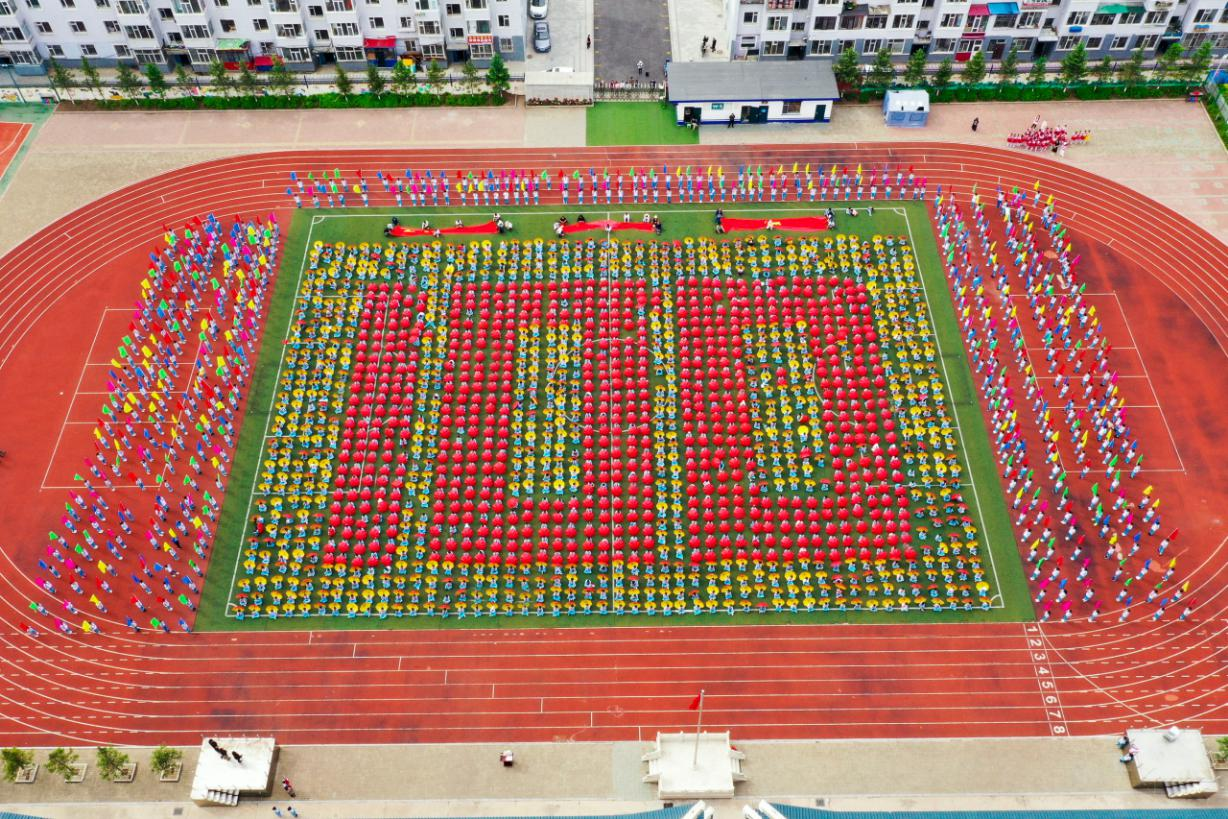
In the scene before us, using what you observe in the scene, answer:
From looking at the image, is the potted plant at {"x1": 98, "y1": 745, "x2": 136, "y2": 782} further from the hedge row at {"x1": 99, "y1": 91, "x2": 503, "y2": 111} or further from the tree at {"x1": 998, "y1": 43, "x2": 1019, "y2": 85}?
the tree at {"x1": 998, "y1": 43, "x2": 1019, "y2": 85}

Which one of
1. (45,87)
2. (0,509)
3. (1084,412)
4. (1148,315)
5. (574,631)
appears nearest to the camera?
(574,631)

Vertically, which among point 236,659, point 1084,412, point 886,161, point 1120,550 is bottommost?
point 236,659

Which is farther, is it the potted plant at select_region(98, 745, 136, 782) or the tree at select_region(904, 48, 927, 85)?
the tree at select_region(904, 48, 927, 85)

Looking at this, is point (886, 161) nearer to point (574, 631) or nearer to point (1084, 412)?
point (1084, 412)

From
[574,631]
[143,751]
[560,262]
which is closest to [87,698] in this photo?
[143,751]

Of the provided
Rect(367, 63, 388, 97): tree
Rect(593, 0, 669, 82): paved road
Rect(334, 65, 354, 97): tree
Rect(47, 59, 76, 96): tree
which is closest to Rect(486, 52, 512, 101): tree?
Rect(593, 0, 669, 82): paved road
